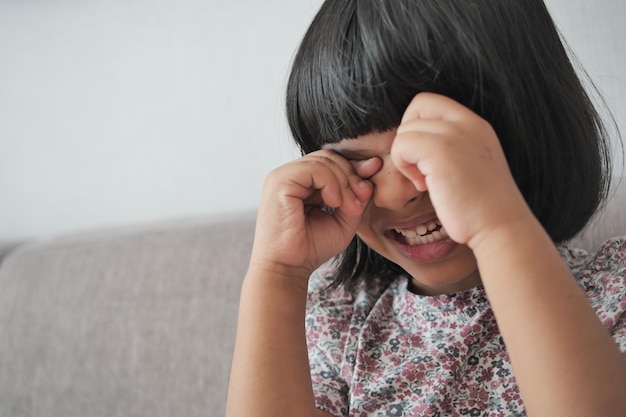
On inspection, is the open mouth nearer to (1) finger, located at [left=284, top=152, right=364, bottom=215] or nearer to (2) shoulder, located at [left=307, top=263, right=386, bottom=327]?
(1) finger, located at [left=284, top=152, right=364, bottom=215]

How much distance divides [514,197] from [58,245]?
1.00 m

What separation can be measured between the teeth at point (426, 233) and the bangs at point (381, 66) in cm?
15

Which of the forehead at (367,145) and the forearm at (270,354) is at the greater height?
the forehead at (367,145)

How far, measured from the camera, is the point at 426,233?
83cm

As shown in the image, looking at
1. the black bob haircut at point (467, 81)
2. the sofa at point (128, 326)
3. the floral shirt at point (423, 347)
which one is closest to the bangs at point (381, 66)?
the black bob haircut at point (467, 81)

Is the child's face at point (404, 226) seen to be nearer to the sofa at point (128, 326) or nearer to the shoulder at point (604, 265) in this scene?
the shoulder at point (604, 265)

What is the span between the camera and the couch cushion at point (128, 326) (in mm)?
1174

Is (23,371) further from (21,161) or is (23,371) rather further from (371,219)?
(371,219)

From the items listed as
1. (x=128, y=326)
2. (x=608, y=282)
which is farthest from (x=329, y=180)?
(x=128, y=326)

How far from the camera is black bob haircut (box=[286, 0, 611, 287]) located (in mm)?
721

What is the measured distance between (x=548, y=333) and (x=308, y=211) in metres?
0.36

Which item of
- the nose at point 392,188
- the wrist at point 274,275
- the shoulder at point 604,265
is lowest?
the shoulder at point 604,265

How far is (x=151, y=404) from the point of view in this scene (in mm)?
1167

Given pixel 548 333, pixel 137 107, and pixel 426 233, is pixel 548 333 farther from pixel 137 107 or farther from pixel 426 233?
pixel 137 107
